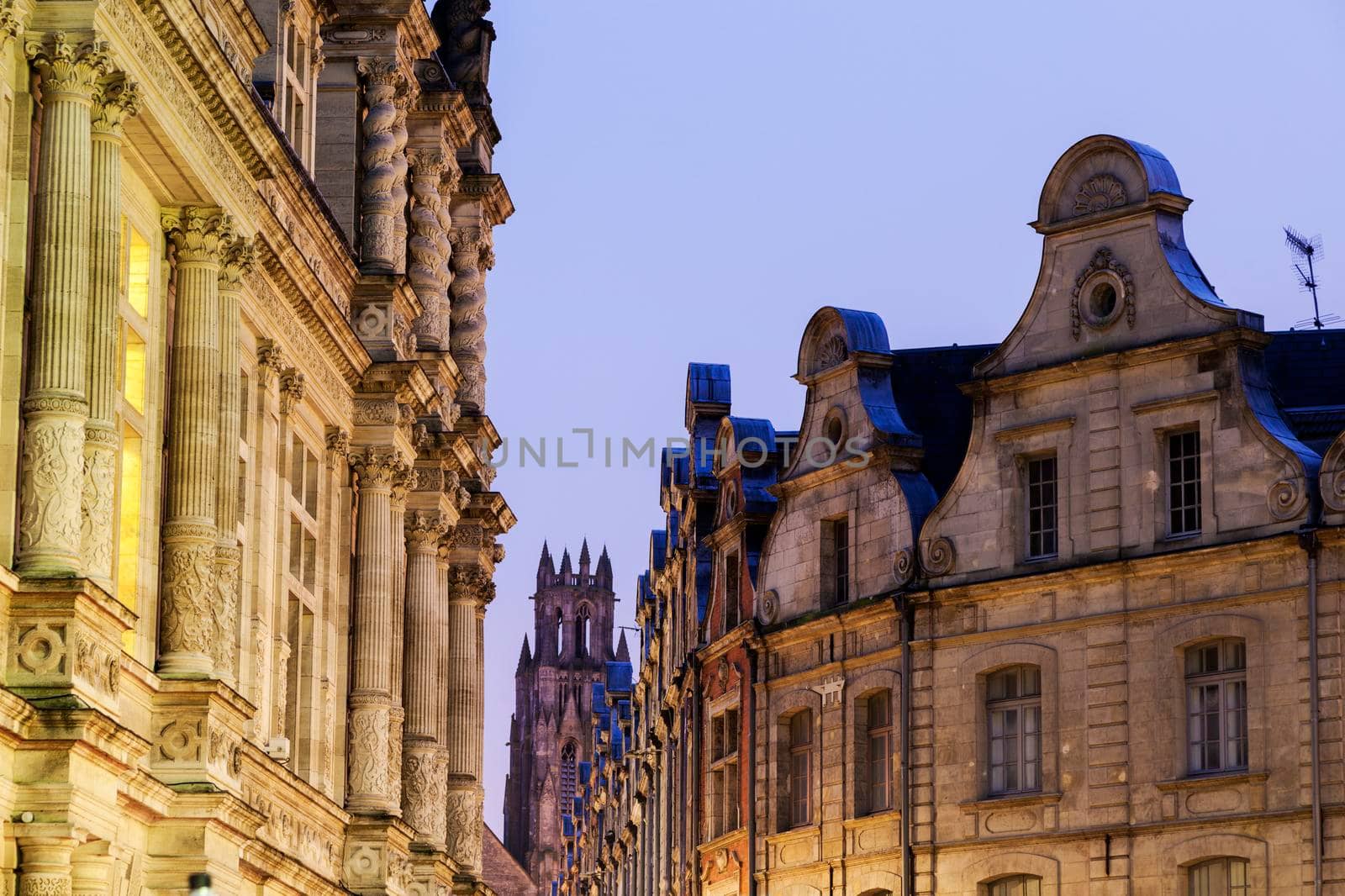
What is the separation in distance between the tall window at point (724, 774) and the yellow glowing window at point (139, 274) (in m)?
26.9

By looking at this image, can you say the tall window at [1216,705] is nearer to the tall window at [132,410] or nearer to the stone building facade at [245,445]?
the stone building facade at [245,445]

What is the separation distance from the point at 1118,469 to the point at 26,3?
2511 cm

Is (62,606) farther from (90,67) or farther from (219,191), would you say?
(219,191)

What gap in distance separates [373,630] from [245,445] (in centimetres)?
755

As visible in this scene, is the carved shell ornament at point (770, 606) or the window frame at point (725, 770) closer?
the carved shell ornament at point (770, 606)

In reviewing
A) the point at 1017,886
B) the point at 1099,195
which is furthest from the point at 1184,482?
the point at 1017,886

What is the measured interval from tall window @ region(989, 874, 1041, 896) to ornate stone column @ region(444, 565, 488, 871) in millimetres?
10724

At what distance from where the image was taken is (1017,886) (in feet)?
147

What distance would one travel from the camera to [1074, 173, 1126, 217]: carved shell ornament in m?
45.1

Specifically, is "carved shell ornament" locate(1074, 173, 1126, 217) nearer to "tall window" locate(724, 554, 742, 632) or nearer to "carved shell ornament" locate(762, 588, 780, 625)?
"carved shell ornament" locate(762, 588, 780, 625)

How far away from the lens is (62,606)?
910 inches

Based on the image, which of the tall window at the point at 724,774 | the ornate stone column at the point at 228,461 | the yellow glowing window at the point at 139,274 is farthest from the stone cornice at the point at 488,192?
the yellow glowing window at the point at 139,274

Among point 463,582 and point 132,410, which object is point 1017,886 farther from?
point 132,410

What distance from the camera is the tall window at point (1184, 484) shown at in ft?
142
